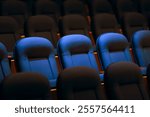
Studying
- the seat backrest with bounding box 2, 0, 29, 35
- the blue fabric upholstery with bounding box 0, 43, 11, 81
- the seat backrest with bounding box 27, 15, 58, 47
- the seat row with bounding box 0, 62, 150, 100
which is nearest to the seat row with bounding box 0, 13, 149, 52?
the seat backrest with bounding box 27, 15, 58, 47

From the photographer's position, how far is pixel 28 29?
102cm

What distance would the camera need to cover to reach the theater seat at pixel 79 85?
1.98 feet

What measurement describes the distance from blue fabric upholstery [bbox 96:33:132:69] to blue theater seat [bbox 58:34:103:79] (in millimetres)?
33

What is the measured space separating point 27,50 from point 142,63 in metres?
0.42

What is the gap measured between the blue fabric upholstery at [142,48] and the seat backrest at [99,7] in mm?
363

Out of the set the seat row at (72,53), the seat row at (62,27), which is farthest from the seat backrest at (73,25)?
the seat row at (72,53)

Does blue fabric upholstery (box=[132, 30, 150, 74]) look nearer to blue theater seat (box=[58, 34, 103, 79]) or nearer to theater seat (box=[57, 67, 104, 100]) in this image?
blue theater seat (box=[58, 34, 103, 79])

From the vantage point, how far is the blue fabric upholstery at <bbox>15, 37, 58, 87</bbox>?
2.64 ft

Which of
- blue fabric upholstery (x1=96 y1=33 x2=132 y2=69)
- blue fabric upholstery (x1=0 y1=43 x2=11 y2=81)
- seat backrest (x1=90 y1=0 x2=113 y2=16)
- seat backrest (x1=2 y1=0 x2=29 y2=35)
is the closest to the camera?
blue fabric upholstery (x1=0 y1=43 x2=11 y2=81)

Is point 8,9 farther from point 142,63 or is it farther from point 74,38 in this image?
point 142,63

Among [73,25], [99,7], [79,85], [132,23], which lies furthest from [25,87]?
[99,7]

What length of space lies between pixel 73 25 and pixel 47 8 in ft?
0.78

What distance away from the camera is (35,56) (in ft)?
2.76

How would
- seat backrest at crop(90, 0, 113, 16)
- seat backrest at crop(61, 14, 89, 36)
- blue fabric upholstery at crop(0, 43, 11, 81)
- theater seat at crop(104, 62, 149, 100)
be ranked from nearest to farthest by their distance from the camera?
1. theater seat at crop(104, 62, 149, 100)
2. blue fabric upholstery at crop(0, 43, 11, 81)
3. seat backrest at crop(61, 14, 89, 36)
4. seat backrest at crop(90, 0, 113, 16)
